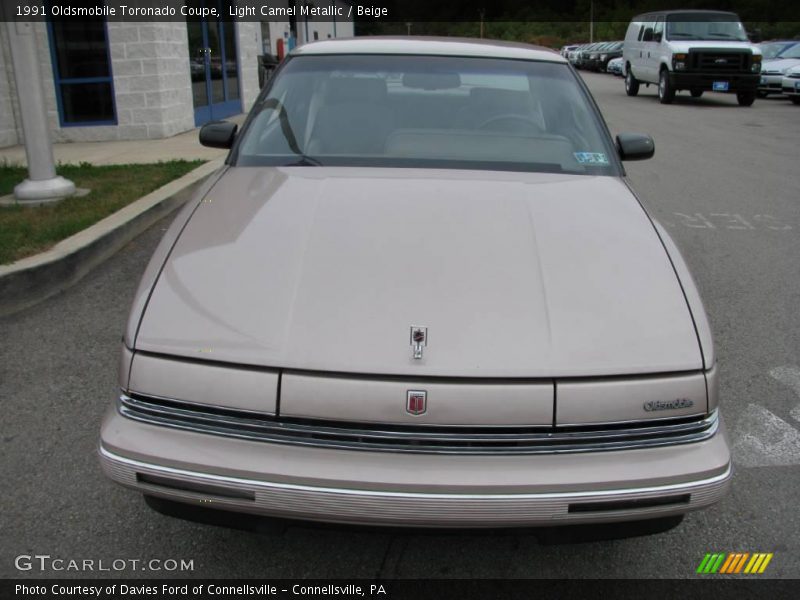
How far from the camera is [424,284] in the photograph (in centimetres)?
226

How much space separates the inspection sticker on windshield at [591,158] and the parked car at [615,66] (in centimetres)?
3297

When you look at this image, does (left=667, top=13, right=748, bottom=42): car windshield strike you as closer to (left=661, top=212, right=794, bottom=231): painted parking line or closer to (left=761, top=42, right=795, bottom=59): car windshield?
(left=761, top=42, right=795, bottom=59): car windshield

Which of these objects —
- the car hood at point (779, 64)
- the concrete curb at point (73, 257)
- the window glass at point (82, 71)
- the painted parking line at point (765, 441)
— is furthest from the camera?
the car hood at point (779, 64)

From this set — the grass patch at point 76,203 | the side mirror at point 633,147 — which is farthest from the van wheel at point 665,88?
the side mirror at point 633,147

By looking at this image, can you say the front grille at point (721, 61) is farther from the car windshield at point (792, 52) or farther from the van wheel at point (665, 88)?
the car windshield at point (792, 52)

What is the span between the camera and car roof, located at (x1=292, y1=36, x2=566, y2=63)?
3.66m

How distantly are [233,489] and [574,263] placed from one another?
127 cm

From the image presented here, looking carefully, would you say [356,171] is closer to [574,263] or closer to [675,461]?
[574,263]

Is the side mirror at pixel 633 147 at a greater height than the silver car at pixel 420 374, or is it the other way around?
the side mirror at pixel 633 147

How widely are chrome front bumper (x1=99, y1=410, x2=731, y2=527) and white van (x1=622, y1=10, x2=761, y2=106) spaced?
58.9 ft

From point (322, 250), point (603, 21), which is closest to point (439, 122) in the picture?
→ point (322, 250)

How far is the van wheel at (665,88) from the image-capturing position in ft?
60.6

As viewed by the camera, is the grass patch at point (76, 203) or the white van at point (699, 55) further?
the white van at point (699, 55)

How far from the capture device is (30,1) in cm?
657
